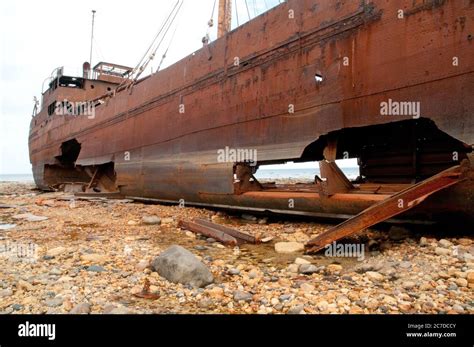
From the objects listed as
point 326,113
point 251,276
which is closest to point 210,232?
point 251,276

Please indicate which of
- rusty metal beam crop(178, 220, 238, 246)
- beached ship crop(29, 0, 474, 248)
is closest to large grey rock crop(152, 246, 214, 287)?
rusty metal beam crop(178, 220, 238, 246)

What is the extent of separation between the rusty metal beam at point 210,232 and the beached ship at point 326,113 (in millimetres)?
1014

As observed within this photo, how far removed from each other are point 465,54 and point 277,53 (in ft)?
9.18

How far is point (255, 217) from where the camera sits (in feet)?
20.5

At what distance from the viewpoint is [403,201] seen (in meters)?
3.50

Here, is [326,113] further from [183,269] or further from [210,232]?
[183,269]

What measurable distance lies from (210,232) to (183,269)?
74.0 inches

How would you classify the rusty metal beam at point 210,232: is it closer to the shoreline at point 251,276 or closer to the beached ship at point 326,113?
the shoreline at point 251,276

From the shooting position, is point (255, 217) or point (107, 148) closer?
point (255, 217)

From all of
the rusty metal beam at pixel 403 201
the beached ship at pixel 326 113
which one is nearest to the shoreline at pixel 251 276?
the rusty metal beam at pixel 403 201

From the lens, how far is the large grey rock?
122 inches
